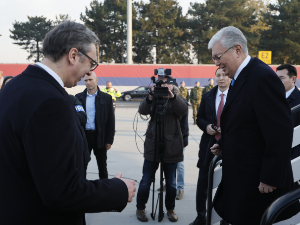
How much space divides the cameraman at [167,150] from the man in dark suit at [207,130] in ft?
0.95

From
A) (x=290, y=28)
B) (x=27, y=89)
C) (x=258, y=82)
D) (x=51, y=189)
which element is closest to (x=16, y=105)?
(x=27, y=89)

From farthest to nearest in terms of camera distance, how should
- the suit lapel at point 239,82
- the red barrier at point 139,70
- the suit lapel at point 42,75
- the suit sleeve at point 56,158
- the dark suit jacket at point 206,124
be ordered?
the red barrier at point 139,70
the dark suit jacket at point 206,124
the suit lapel at point 239,82
the suit lapel at point 42,75
the suit sleeve at point 56,158

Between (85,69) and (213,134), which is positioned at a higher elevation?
(85,69)

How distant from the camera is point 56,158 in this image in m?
1.29

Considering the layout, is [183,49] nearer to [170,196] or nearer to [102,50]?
[102,50]

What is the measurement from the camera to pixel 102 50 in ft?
142

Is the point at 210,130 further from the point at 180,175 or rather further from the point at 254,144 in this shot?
the point at 254,144

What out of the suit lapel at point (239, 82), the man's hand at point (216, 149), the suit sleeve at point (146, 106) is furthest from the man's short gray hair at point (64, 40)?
the suit sleeve at point (146, 106)

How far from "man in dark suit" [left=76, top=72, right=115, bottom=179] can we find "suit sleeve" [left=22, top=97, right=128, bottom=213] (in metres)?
3.33

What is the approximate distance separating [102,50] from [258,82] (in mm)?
42578

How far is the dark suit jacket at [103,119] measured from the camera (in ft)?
15.5

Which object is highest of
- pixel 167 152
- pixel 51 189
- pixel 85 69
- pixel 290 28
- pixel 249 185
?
pixel 290 28

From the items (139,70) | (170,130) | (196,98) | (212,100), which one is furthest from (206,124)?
(139,70)

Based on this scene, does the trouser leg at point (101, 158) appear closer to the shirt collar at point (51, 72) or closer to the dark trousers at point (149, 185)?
the dark trousers at point (149, 185)
